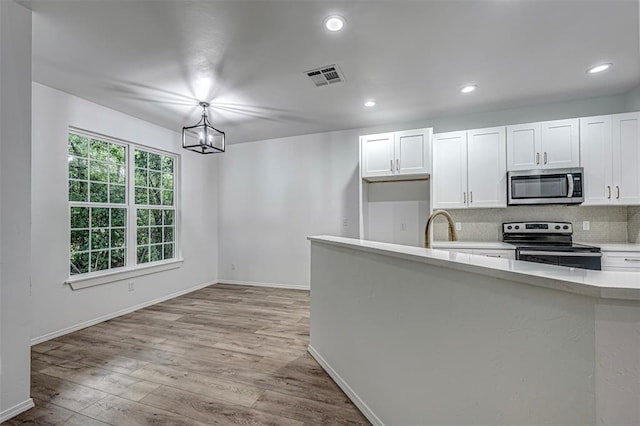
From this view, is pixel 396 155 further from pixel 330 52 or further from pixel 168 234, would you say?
pixel 168 234

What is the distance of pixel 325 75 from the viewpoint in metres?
2.83

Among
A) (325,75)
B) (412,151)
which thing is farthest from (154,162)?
(412,151)

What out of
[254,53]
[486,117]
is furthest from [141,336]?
[486,117]

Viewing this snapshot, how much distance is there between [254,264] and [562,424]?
196 inches

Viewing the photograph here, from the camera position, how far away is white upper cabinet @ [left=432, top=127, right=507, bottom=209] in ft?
11.7

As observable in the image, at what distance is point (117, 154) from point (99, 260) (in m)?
1.45

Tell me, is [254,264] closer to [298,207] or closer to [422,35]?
[298,207]

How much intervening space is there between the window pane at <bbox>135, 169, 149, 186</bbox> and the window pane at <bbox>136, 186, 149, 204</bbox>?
0.30 ft

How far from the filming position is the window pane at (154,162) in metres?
4.39

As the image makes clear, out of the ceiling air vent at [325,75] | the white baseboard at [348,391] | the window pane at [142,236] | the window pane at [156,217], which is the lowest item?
the white baseboard at [348,391]

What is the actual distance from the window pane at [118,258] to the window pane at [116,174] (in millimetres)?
963

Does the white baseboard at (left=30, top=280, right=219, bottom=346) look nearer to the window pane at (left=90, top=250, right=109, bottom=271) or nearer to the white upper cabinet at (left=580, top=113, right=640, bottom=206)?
the window pane at (left=90, top=250, right=109, bottom=271)

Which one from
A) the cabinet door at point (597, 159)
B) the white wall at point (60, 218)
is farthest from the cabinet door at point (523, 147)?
the white wall at point (60, 218)

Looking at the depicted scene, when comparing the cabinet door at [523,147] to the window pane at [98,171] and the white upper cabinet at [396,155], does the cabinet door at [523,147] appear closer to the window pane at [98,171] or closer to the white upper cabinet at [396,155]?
the white upper cabinet at [396,155]
